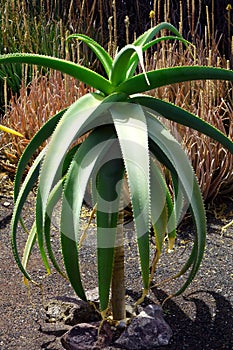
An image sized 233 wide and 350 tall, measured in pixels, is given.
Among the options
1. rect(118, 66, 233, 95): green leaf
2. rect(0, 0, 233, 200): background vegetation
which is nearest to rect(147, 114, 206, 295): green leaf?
→ rect(118, 66, 233, 95): green leaf

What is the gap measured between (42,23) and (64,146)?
4026 mm

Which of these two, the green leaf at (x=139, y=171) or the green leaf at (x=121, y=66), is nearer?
the green leaf at (x=139, y=171)

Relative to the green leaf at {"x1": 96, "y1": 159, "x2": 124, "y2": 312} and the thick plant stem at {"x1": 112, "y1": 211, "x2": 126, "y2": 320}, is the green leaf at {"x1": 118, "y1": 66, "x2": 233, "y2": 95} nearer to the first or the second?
the green leaf at {"x1": 96, "y1": 159, "x2": 124, "y2": 312}

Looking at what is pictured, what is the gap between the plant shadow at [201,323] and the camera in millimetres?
2281

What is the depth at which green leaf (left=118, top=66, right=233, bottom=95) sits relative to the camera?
6.23 feet

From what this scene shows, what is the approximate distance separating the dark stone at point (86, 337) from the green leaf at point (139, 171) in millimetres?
520

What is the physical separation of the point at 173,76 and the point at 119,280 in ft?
2.50

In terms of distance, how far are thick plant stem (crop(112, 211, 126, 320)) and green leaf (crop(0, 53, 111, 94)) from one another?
0.46 m

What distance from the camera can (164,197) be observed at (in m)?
2.09

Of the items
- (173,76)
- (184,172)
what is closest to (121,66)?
(173,76)

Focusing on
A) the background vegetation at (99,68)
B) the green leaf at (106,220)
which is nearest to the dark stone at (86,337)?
the green leaf at (106,220)

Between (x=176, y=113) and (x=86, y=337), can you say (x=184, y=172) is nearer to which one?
(x=176, y=113)

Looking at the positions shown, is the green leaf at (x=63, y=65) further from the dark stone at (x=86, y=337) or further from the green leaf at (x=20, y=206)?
the dark stone at (x=86, y=337)

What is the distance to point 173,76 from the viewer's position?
190 centimetres
